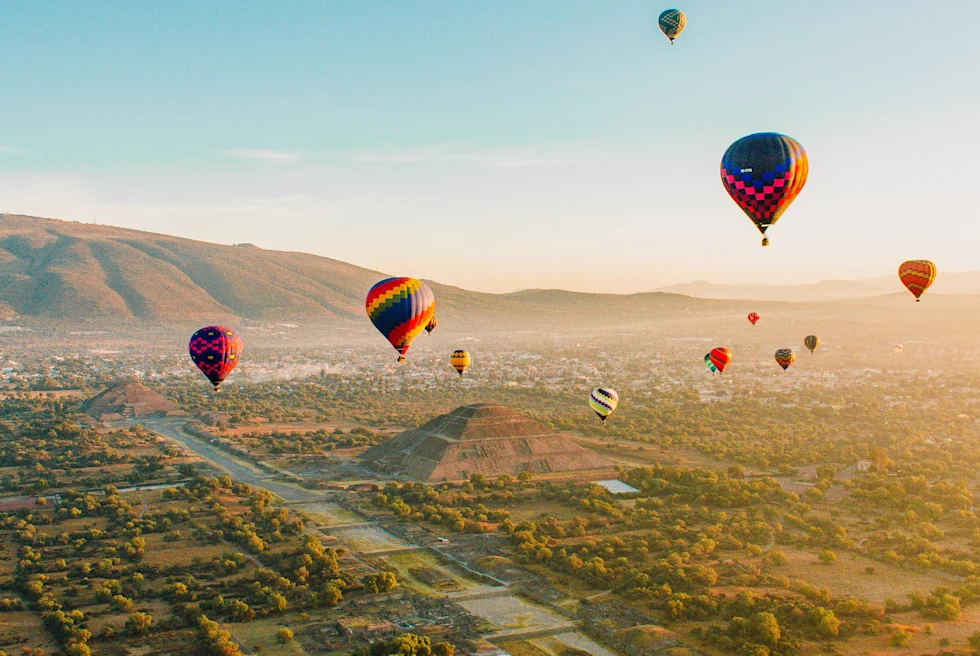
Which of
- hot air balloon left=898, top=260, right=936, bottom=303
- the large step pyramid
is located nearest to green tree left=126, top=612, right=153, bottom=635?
the large step pyramid

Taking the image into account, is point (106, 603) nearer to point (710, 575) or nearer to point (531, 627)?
point (531, 627)

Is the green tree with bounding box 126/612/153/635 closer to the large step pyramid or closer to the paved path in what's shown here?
the paved path

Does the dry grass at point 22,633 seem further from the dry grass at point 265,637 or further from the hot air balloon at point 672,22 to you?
the hot air balloon at point 672,22

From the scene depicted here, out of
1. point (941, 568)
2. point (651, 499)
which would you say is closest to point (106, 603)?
point (651, 499)

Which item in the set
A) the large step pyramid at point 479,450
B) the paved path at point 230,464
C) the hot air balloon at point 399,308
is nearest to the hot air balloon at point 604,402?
the large step pyramid at point 479,450

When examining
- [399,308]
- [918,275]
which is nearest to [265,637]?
[399,308]
